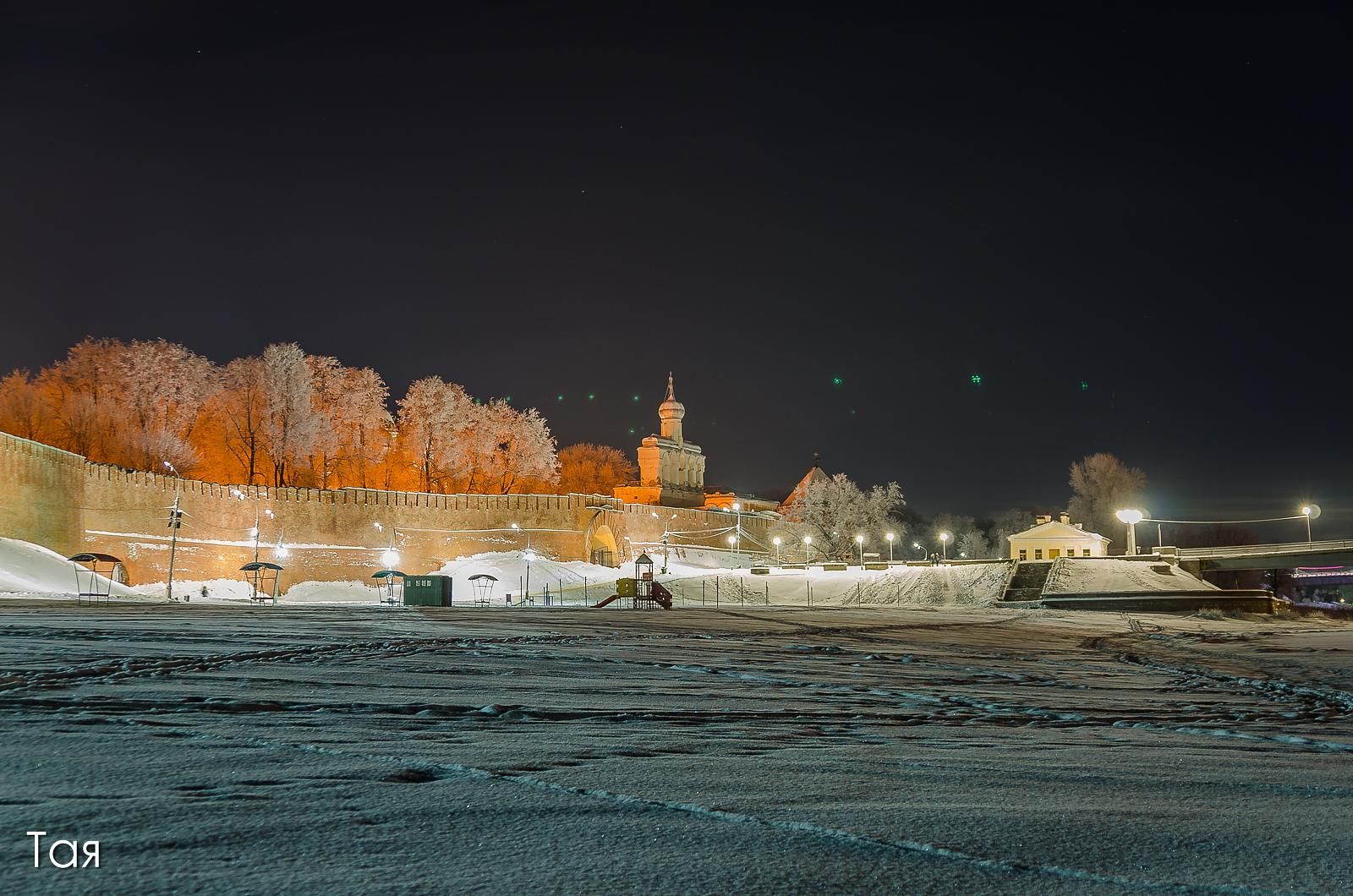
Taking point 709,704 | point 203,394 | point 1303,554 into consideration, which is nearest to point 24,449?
point 203,394

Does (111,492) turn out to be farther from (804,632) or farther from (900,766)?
(900,766)

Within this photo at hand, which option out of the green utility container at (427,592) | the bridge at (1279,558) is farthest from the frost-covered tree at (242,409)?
the bridge at (1279,558)

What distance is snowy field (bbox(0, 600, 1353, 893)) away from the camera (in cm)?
326

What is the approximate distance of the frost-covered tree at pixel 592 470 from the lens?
90875 mm

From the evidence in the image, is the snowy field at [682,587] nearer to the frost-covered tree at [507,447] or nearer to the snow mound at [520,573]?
the snow mound at [520,573]

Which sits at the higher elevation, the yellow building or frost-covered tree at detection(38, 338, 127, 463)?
frost-covered tree at detection(38, 338, 127, 463)

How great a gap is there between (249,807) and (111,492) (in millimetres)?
43986

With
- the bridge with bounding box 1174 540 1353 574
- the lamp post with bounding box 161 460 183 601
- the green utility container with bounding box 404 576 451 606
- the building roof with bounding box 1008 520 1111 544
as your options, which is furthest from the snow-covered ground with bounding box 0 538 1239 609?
the building roof with bounding box 1008 520 1111 544

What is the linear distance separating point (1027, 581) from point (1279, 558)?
15.0m

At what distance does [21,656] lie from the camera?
1001 cm

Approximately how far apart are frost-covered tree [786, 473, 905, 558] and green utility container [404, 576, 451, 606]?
35154 mm

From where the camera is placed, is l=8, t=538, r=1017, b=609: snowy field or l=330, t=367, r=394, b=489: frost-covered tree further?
l=330, t=367, r=394, b=489: frost-covered tree

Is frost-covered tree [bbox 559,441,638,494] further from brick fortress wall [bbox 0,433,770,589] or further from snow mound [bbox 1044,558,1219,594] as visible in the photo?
snow mound [bbox 1044,558,1219,594]

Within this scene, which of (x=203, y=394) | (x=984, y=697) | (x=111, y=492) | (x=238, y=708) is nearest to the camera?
(x=238, y=708)
